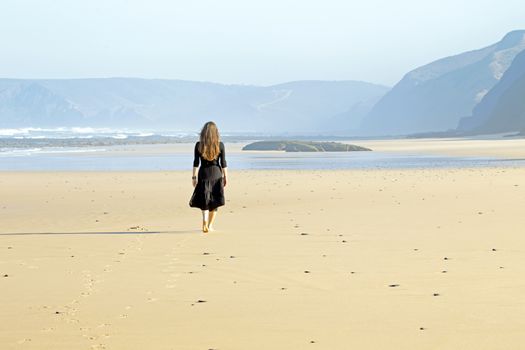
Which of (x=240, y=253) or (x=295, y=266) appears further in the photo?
(x=240, y=253)

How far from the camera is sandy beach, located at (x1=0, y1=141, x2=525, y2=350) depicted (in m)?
6.51

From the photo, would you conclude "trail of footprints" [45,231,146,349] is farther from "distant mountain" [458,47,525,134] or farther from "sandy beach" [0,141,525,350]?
"distant mountain" [458,47,525,134]

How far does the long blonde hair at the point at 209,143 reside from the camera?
43.3 feet

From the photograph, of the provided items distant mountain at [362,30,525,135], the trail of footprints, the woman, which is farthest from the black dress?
distant mountain at [362,30,525,135]

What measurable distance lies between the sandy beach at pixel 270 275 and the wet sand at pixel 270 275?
0.6 inches

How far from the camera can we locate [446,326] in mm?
6629

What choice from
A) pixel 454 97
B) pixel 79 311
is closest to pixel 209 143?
pixel 79 311

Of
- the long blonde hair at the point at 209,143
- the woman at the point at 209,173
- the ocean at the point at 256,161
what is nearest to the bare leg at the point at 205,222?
the woman at the point at 209,173

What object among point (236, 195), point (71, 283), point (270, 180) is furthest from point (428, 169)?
point (71, 283)

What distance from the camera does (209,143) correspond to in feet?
43.7

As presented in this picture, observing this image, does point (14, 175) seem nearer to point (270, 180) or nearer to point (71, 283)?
point (270, 180)

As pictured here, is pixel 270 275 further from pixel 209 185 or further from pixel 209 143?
pixel 209 143

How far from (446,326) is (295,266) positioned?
3.07m

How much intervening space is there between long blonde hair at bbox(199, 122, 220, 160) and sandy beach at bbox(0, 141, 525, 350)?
114 cm
